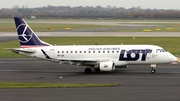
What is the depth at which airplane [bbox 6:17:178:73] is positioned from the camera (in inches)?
1790

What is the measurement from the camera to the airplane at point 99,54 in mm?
45469

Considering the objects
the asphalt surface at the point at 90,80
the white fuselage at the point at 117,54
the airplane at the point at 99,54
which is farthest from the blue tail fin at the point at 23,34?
the asphalt surface at the point at 90,80

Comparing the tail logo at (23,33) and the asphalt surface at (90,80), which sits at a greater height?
the tail logo at (23,33)

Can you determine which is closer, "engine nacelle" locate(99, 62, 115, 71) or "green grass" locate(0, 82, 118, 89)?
"green grass" locate(0, 82, 118, 89)

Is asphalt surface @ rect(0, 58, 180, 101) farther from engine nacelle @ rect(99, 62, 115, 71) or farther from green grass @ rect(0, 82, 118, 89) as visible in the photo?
green grass @ rect(0, 82, 118, 89)

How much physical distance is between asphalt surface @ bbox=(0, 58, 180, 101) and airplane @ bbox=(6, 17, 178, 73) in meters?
1.14

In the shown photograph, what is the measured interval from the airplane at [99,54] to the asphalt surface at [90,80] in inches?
44.8

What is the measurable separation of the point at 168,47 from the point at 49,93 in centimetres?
4592

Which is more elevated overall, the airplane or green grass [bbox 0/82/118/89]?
the airplane

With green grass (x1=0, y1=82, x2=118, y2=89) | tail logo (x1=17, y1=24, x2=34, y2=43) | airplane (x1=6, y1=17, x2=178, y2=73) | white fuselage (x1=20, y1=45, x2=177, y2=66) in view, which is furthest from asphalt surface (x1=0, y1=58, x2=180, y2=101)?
tail logo (x1=17, y1=24, x2=34, y2=43)

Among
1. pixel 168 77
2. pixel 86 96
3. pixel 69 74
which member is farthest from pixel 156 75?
pixel 86 96

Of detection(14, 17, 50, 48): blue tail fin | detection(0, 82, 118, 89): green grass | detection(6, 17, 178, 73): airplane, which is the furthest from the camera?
detection(14, 17, 50, 48): blue tail fin

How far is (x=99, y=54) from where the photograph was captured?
153 feet

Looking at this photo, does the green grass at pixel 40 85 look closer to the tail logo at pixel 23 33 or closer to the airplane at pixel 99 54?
the airplane at pixel 99 54
